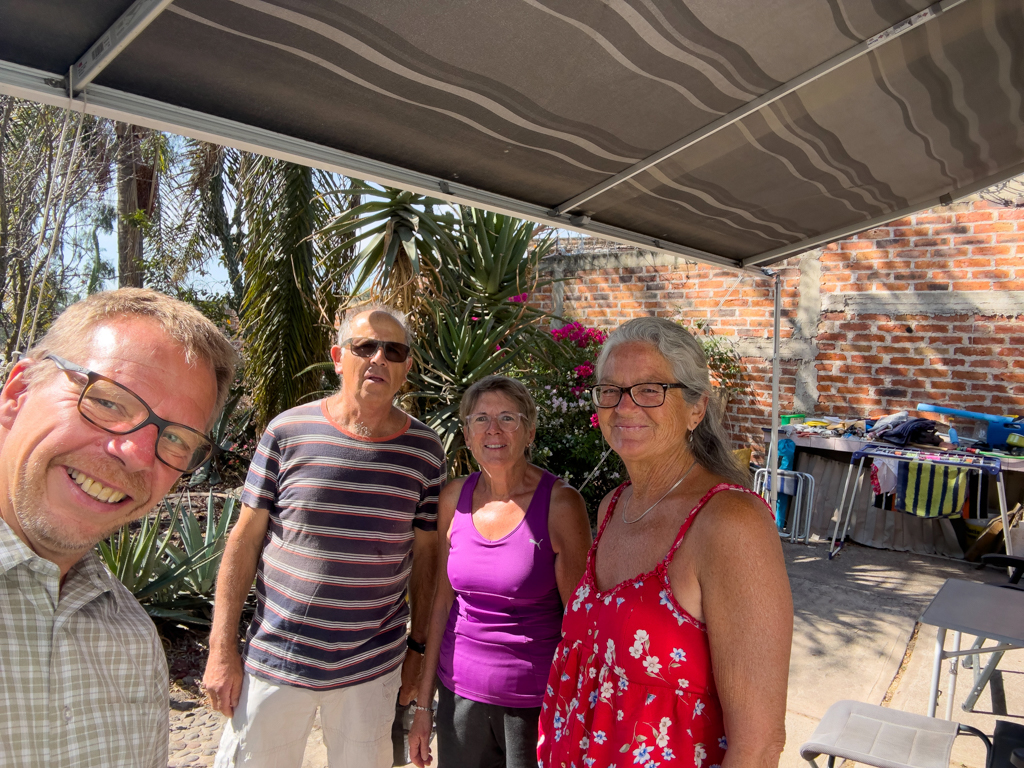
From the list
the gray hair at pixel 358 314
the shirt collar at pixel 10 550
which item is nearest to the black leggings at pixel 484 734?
the gray hair at pixel 358 314

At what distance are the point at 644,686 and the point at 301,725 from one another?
1.20 meters

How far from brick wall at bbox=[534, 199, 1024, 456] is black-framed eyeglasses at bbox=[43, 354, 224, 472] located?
477 centimetres

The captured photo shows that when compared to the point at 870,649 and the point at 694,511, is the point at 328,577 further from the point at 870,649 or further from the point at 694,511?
the point at 870,649

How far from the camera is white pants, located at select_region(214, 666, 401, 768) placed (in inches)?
76.6

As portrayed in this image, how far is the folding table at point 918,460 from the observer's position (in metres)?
4.92

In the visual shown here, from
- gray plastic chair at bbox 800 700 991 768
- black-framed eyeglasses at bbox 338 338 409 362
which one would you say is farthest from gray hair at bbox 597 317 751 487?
gray plastic chair at bbox 800 700 991 768

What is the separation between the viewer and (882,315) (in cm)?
622

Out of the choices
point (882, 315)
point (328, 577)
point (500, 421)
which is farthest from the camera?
point (882, 315)

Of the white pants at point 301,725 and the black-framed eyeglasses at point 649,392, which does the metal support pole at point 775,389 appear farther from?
the white pants at point 301,725

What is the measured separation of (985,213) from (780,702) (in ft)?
20.3

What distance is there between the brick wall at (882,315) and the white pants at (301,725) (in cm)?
423

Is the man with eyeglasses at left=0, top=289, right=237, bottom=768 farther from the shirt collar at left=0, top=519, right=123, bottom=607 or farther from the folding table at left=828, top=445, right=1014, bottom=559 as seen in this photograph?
the folding table at left=828, top=445, right=1014, bottom=559

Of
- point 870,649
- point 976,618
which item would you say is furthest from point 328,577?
point 870,649

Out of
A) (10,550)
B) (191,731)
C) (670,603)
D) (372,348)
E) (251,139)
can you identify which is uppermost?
(251,139)
